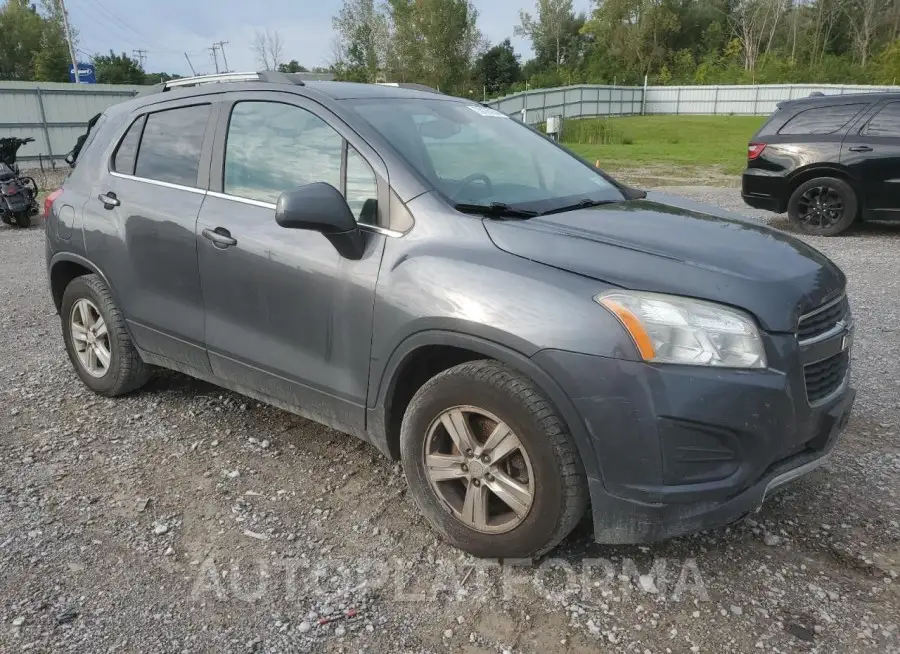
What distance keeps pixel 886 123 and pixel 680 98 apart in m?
42.1

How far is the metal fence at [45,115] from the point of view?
18188 mm

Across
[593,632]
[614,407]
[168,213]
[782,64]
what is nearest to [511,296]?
[614,407]

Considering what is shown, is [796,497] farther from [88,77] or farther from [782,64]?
[782,64]

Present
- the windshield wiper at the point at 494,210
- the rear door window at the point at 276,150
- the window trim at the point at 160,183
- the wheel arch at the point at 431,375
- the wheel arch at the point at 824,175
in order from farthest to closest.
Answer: the wheel arch at the point at 824,175, the window trim at the point at 160,183, the rear door window at the point at 276,150, the windshield wiper at the point at 494,210, the wheel arch at the point at 431,375

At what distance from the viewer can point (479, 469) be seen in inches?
106

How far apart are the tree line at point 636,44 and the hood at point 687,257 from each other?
152 feet

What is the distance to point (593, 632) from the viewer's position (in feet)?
8.01

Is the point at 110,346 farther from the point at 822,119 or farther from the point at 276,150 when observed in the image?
the point at 822,119

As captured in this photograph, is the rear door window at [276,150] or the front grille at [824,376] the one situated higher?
the rear door window at [276,150]

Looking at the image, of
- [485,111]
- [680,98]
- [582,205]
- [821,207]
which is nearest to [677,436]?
[582,205]

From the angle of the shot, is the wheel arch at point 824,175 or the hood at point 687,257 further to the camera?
the wheel arch at point 824,175

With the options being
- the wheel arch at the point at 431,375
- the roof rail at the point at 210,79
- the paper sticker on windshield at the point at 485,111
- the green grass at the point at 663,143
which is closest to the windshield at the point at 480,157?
the paper sticker on windshield at the point at 485,111

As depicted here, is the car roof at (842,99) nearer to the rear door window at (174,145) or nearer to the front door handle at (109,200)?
the rear door window at (174,145)

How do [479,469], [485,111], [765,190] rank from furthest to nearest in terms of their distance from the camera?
[765,190], [485,111], [479,469]
